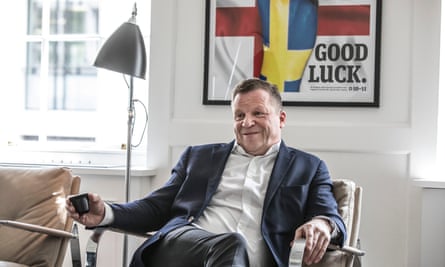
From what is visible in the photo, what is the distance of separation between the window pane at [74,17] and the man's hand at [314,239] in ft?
6.76

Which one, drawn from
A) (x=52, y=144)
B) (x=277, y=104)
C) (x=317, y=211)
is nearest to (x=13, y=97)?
(x=52, y=144)

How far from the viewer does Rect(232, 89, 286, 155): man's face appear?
233cm

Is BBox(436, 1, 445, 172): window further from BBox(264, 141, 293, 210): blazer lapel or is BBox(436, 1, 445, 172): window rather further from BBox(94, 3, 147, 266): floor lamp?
BBox(94, 3, 147, 266): floor lamp

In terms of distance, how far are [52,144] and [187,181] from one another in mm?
1445

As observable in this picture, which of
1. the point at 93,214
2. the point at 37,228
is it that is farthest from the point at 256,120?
the point at 37,228

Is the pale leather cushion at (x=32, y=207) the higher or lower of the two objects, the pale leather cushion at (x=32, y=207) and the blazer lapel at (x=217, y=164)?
the lower

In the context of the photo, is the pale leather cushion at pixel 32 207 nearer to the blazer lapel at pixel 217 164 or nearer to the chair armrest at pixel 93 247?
the chair armrest at pixel 93 247

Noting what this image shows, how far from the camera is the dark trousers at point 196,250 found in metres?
1.85

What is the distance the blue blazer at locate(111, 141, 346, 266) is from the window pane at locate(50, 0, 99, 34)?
1.39 meters

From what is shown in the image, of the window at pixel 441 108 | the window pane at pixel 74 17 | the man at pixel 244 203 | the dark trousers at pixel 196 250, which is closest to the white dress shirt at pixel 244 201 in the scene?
the man at pixel 244 203

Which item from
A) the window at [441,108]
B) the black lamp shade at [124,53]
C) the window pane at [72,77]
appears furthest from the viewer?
the window pane at [72,77]

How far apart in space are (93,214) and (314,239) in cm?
82

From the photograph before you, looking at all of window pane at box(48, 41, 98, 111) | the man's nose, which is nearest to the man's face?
the man's nose

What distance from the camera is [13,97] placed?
3.66m
